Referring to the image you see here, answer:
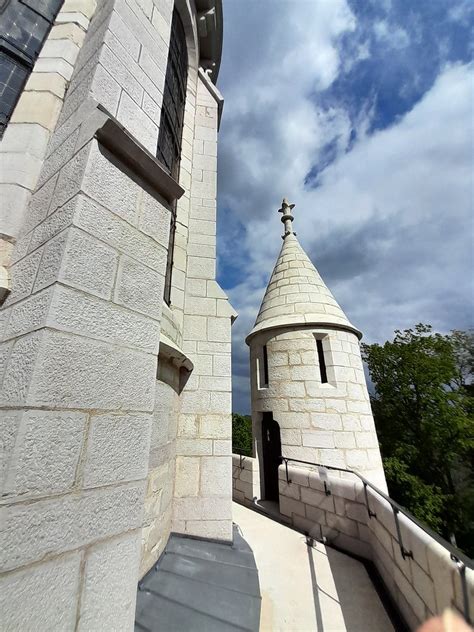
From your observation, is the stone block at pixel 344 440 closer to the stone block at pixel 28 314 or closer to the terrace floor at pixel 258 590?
the terrace floor at pixel 258 590

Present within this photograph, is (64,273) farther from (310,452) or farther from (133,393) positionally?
(310,452)

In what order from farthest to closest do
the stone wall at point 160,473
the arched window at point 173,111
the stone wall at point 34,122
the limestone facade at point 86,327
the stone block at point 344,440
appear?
the stone block at point 344,440 → the arched window at point 173,111 → the stone wall at point 160,473 → the stone wall at point 34,122 → the limestone facade at point 86,327

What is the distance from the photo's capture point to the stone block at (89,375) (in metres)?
0.95

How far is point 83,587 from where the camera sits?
0.93 metres

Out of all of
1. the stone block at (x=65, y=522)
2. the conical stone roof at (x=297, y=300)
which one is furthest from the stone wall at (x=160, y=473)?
the conical stone roof at (x=297, y=300)

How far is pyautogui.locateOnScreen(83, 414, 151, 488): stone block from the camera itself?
1.03 meters

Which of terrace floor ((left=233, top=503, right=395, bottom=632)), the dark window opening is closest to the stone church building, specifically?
terrace floor ((left=233, top=503, right=395, bottom=632))

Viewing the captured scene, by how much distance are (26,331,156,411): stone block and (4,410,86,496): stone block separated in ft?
0.18

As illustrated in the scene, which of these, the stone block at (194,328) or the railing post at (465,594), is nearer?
the railing post at (465,594)

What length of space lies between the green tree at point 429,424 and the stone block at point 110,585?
47.3 feet

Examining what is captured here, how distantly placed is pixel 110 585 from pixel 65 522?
34 centimetres

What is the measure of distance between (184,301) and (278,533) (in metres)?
4.57

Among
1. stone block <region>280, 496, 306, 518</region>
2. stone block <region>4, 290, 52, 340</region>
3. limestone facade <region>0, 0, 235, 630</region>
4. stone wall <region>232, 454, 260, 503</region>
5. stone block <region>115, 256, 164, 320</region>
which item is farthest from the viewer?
stone wall <region>232, 454, 260, 503</region>

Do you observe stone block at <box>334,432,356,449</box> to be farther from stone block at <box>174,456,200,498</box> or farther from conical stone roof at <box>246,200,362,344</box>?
stone block at <box>174,456,200,498</box>
